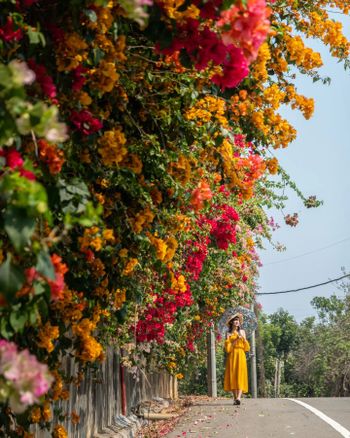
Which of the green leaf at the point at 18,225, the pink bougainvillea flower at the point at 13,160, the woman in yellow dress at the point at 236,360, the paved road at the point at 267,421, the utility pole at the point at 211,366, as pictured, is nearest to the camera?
the green leaf at the point at 18,225

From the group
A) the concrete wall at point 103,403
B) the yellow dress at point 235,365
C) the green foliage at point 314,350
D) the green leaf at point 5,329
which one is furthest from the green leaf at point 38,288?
the green foliage at point 314,350

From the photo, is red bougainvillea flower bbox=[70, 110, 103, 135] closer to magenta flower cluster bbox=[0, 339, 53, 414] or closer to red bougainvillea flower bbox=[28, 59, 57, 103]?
red bougainvillea flower bbox=[28, 59, 57, 103]

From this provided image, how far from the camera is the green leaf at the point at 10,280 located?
2590 mm

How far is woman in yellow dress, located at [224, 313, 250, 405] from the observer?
17.9 metres

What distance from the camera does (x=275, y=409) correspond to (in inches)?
591

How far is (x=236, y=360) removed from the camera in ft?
59.3

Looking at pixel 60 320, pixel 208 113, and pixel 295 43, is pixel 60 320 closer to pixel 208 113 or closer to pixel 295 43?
pixel 208 113

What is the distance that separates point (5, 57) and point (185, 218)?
2963 mm

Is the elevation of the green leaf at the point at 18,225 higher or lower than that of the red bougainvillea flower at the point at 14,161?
lower

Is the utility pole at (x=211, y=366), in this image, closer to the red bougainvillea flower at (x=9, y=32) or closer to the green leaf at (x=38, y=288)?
the red bougainvillea flower at (x=9, y=32)

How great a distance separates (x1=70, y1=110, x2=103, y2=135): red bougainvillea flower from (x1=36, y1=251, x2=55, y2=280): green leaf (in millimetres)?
1745

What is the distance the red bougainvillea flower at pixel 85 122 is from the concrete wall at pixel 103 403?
Result: 10.8 feet

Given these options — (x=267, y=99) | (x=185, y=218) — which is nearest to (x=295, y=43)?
(x=267, y=99)

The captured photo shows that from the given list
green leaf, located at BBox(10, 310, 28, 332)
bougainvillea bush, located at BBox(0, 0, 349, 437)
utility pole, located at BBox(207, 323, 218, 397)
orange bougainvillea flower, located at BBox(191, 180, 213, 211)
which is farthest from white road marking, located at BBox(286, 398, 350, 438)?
utility pole, located at BBox(207, 323, 218, 397)
